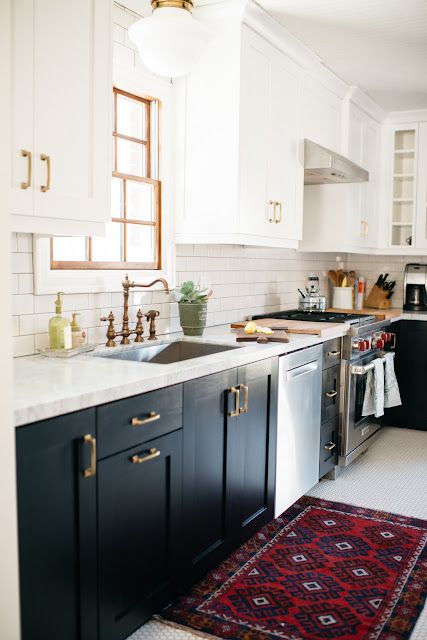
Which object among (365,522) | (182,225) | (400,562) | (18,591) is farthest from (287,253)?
(18,591)

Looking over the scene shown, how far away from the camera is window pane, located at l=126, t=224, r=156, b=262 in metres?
3.33

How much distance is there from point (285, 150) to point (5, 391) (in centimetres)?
267

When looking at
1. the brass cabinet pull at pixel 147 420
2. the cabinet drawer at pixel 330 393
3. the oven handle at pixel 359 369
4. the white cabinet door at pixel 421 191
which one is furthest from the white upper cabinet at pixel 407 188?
the brass cabinet pull at pixel 147 420

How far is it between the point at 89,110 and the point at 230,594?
1.94 meters

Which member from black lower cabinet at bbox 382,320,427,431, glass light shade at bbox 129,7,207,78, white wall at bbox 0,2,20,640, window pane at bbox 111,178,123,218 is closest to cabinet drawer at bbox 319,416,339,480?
black lower cabinet at bbox 382,320,427,431

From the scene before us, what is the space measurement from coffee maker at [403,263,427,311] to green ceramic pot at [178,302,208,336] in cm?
286

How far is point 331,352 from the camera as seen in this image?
3.86 metres

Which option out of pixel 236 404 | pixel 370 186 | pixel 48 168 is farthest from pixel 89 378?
pixel 370 186

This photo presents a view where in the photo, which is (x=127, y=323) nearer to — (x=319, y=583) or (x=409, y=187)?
(x=319, y=583)

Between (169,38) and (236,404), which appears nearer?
(169,38)

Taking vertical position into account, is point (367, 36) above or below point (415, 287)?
above

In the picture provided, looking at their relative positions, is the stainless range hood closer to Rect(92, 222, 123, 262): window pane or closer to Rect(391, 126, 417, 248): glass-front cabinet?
Rect(391, 126, 417, 248): glass-front cabinet

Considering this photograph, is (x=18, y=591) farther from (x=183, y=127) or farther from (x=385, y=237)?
(x=385, y=237)

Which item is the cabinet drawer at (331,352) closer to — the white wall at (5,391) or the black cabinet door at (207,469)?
the black cabinet door at (207,469)
